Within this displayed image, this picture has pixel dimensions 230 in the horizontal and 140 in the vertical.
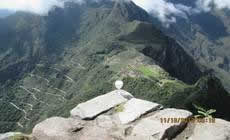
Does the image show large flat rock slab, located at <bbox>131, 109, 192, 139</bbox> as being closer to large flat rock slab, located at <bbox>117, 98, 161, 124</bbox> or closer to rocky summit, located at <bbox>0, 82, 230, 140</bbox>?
rocky summit, located at <bbox>0, 82, 230, 140</bbox>

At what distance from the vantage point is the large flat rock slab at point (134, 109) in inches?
829

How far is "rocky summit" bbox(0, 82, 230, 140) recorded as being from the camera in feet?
64.2

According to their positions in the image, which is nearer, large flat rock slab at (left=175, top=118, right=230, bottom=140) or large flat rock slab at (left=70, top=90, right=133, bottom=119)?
large flat rock slab at (left=175, top=118, right=230, bottom=140)

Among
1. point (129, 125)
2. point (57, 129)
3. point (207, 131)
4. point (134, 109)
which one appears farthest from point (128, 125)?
point (207, 131)

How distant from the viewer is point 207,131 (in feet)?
63.6

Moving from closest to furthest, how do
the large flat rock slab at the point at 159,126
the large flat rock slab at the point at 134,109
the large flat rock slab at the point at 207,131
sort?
the large flat rock slab at the point at 207,131, the large flat rock slab at the point at 159,126, the large flat rock slab at the point at 134,109

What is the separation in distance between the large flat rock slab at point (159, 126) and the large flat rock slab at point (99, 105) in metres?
2.87

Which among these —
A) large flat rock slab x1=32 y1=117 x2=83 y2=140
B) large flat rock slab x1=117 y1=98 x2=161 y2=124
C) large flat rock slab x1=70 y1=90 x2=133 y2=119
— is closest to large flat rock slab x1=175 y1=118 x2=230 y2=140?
large flat rock slab x1=117 y1=98 x2=161 y2=124

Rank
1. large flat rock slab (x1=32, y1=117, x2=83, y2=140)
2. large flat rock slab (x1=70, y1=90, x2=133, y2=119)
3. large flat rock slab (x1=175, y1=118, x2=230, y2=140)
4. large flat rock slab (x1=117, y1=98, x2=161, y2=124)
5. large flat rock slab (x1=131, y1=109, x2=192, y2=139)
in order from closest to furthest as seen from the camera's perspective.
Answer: large flat rock slab (x1=175, y1=118, x2=230, y2=140), large flat rock slab (x1=131, y1=109, x2=192, y2=139), large flat rock slab (x1=32, y1=117, x2=83, y2=140), large flat rock slab (x1=117, y1=98, x2=161, y2=124), large flat rock slab (x1=70, y1=90, x2=133, y2=119)

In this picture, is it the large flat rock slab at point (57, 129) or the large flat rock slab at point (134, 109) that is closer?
the large flat rock slab at point (57, 129)

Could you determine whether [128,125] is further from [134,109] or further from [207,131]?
[207,131]

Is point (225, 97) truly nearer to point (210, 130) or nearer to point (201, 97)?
point (201, 97)

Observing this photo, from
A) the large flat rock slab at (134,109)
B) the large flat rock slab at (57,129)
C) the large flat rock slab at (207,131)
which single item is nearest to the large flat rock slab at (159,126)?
the large flat rock slab at (207,131)

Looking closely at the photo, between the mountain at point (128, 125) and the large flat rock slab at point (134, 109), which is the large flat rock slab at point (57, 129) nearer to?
the mountain at point (128, 125)
